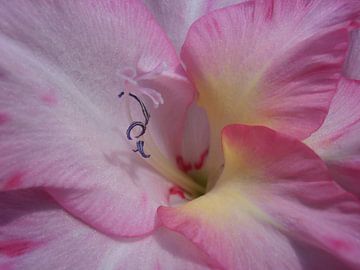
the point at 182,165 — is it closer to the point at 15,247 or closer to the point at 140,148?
the point at 140,148

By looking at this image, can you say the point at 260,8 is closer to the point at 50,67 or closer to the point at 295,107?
the point at 295,107

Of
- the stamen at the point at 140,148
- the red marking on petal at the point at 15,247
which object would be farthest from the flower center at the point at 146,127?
the red marking on petal at the point at 15,247

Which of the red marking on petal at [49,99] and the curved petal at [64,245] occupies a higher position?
the red marking on petal at [49,99]

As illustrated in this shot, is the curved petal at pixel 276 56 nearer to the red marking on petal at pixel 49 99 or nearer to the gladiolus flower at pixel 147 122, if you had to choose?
the gladiolus flower at pixel 147 122

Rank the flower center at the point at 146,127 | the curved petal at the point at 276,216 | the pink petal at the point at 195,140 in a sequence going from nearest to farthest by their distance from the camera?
the curved petal at the point at 276,216, the flower center at the point at 146,127, the pink petal at the point at 195,140

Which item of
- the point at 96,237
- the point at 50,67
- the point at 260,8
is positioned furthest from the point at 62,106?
the point at 260,8

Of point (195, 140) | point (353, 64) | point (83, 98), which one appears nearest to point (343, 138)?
point (353, 64)

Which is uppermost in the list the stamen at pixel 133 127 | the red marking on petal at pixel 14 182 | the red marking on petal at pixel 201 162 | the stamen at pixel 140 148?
the red marking on petal at pixel 14 182

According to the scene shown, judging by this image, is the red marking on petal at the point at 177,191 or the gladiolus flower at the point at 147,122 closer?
the gladiolus flower at the point at 147,122

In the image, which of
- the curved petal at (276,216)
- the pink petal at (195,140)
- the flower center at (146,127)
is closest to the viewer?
the curved petal at (276,216)

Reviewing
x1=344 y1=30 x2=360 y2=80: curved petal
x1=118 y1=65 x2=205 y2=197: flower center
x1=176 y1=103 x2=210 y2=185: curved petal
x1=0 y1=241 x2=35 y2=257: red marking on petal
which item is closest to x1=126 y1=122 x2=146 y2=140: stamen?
x1=118 y1=65 x2=205 y2=197: flower center
